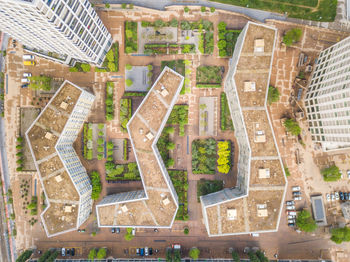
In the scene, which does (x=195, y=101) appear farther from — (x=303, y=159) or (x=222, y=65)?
(x=303, y=159)

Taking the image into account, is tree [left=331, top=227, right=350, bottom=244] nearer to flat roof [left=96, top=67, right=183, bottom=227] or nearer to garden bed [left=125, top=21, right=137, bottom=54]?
flat roof [left=96, top=67, right=183, bottom=227]

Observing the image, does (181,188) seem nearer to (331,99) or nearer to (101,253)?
(101,253)

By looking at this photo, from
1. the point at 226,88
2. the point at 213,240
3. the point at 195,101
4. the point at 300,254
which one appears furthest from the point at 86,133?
the point at 300,254

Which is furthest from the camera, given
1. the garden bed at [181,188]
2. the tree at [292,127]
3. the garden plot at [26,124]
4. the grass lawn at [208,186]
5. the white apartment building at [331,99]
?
the garden plot at [26,124]

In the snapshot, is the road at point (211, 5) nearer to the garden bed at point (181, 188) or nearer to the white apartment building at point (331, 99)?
the white apartment building at point (331, 99)

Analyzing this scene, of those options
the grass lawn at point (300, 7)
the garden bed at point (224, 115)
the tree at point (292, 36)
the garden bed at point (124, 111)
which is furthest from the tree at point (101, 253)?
the grass lawn at point (300, 7)

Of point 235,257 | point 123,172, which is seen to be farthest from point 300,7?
point 235,257
